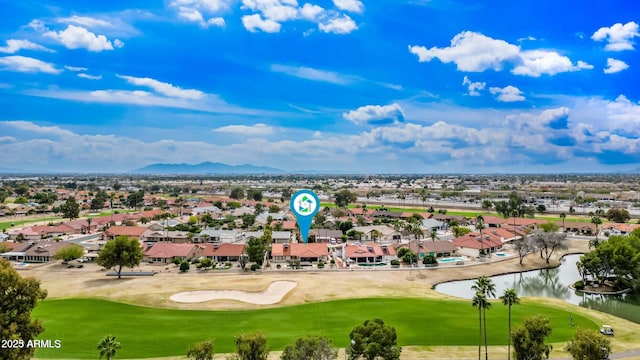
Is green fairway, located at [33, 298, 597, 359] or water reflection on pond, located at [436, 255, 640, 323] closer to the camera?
green fairway, located at [33, 298, 597, 359]

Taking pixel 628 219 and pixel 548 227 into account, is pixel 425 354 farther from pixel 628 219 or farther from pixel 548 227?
pixel 628 219

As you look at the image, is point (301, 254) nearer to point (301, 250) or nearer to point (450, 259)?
point (301, 250)

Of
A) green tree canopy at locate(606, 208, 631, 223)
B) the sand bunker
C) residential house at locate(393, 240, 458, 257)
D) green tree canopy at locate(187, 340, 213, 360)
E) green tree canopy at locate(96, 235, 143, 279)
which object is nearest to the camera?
green tree canopy at locate(187, 340, 213, 360)

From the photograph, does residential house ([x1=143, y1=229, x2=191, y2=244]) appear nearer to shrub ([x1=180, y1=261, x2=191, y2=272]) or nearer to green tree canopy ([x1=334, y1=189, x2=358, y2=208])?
shrub ([x1=180, y1=261, x2=191, y2=272])

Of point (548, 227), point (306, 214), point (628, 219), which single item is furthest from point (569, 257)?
point (306, 214)

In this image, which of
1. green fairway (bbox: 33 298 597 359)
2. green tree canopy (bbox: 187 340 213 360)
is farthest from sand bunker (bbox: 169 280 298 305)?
green tree canopy (bbox: 187 340 213 360)

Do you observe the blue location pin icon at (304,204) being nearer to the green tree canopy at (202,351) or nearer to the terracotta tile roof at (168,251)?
the terracotta tile roof at (168,251)

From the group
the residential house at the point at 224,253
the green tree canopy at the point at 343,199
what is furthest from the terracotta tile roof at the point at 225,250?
the green tree canopy at the point at 343,199
